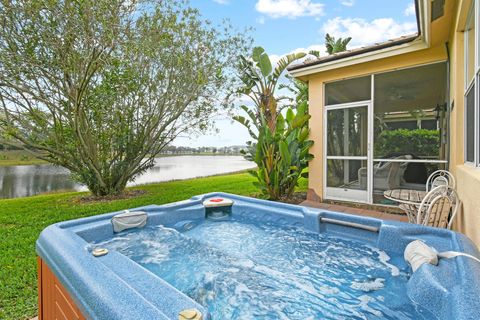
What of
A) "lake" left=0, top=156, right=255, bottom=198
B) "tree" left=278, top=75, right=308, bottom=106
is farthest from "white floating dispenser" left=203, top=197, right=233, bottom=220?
"tree" left=278, top=75, right=308, bottom=106

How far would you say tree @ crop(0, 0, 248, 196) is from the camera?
Result: 607 centimetres

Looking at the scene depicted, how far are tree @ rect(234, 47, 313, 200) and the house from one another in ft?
1.20

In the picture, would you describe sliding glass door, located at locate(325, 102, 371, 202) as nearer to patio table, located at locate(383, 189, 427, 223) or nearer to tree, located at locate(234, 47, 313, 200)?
tree, located at locate(234, 47, 313, 200)

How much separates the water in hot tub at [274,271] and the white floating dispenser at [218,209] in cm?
51

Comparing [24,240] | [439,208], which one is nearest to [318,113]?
[439,208]

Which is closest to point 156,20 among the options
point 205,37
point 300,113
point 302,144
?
point 205,37

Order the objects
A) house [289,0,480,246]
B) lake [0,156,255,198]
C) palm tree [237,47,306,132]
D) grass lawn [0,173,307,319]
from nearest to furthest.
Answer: grass lawn [0,173,307,319] → house [289,0,480,246] → palm tree [237,47,306,132] → lake [0,156,255,198]

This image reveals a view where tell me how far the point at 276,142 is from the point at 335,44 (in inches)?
249

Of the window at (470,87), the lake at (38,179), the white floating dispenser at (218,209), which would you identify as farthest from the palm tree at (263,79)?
the window at (470,87)

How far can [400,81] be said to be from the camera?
559 cm

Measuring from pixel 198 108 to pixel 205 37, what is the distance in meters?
2.35

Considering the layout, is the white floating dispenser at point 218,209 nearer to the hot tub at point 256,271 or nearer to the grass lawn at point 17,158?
the hot tub at point 256,271

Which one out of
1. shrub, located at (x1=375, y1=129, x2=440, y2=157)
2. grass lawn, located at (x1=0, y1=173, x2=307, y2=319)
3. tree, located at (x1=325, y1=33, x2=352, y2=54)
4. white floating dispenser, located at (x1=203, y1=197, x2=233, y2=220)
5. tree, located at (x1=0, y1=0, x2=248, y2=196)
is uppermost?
tree, located at (x1=325, y1=33, x2=352, y2=54)

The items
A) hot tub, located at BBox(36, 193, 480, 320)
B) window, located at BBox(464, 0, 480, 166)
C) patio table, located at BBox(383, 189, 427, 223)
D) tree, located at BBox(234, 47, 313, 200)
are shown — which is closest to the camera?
hot tub, located at BBox(36, 193, 480, 320)
